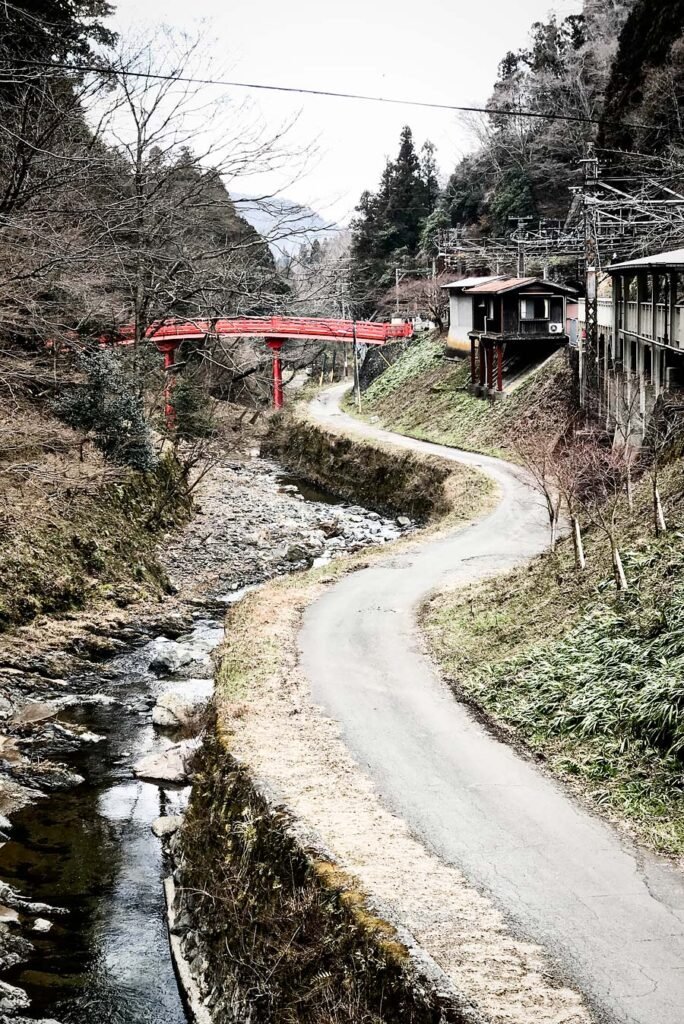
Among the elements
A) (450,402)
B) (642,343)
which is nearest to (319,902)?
(642,343)

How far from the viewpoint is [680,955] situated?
7.47 metres

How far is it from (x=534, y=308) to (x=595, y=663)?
29840mm

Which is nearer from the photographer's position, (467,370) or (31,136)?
(31,136)

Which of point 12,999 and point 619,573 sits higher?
point 619,573

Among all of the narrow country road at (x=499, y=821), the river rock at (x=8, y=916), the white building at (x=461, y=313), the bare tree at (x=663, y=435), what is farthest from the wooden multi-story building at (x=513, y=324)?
the river rock at (x=8, y=916)

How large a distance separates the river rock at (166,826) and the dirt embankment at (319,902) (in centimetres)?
66

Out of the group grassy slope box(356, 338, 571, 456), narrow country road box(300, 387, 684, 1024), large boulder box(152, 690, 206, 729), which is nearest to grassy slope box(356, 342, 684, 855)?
narrow country road box(300, 387, 684, 1024)

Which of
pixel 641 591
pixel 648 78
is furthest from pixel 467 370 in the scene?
pixel 641 591

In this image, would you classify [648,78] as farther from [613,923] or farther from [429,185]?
[613,923]

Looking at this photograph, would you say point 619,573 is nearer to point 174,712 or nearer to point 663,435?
point 663,435

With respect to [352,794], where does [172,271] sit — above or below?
above

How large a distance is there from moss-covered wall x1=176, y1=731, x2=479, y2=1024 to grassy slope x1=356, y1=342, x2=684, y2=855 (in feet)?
11.3

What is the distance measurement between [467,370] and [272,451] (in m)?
11.1

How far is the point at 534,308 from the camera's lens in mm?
40062
